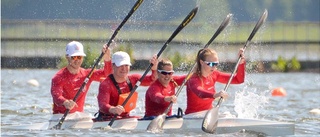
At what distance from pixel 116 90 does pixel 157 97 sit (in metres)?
0.67

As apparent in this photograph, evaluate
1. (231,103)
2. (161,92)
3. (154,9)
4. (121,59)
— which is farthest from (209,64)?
(154,9)

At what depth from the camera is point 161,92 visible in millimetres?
15398

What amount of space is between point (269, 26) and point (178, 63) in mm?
10976

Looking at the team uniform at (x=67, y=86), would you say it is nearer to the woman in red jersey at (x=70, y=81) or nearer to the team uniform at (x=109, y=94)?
the woman in red jersey at (x=70, y=81)

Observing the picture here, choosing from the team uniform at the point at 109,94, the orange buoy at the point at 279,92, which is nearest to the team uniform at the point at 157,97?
the team uniform at the point at 109,94

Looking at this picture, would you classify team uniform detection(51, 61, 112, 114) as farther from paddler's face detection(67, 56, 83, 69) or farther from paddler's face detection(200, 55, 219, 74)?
paddler's face detection(200, 55, 219, 74)

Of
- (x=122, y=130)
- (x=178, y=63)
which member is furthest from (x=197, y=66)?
(x=178, y=63)

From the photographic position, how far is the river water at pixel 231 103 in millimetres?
15398

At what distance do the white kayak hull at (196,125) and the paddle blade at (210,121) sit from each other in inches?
6.5

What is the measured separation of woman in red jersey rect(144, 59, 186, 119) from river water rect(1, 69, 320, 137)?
56 centimetres

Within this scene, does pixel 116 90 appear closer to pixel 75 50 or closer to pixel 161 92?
pixel 161 92

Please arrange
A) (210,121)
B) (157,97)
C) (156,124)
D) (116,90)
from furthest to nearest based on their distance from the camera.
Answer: (116,90)
(157,97)
(156,124)
(210,121)

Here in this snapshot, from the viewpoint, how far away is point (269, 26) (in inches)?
1671

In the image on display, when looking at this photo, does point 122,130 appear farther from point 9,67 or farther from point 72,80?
point 9,67
